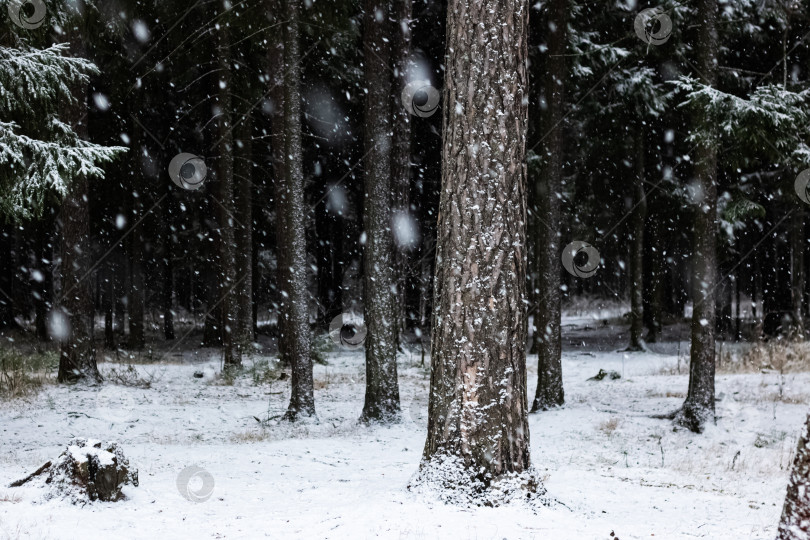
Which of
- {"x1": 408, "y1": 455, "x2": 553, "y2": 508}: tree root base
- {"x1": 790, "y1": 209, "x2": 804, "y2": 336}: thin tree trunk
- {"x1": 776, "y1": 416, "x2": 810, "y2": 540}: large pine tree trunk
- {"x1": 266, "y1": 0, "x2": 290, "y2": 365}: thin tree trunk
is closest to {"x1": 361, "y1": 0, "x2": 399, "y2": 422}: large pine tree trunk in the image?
{"x1": 266, "y1": 0, "x2": 290, "y2": 365}: thin tree trunk

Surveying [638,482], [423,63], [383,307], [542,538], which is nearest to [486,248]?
[542,538]

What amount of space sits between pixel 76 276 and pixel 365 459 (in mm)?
8262

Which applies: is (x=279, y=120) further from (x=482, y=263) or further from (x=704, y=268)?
(x=482, y=263)

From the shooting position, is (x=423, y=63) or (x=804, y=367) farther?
(x=423, y=63)

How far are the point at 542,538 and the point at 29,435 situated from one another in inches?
321

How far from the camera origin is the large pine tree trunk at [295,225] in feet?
34.5

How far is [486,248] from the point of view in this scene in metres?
5.23

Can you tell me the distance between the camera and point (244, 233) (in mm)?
19047

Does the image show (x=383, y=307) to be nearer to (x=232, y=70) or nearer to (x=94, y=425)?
(x=94, y=425)

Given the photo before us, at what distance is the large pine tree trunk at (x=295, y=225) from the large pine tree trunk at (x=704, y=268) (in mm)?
6747

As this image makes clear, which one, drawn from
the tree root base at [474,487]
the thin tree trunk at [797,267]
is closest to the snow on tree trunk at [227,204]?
the tree root base at [474,487]

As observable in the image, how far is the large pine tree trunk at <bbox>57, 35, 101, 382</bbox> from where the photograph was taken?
12602 millimetres

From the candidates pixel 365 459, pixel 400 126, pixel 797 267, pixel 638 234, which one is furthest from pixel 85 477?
pixel 797 267

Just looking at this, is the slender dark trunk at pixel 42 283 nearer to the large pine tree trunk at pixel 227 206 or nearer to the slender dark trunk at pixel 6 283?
the slender dark trunk at pixel 6 283
